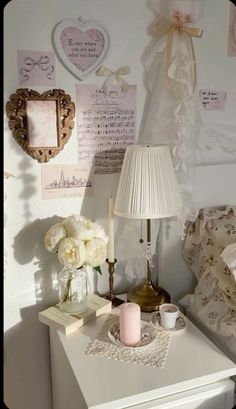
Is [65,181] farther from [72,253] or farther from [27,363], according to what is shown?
[27,363]

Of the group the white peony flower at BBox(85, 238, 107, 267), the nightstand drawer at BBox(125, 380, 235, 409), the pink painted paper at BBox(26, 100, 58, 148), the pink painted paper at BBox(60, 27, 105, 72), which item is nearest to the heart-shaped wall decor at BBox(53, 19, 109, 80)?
the pink painted paper at BBox(60, 27, 105, 72)

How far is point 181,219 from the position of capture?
4.65 ft

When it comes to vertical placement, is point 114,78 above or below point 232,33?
below

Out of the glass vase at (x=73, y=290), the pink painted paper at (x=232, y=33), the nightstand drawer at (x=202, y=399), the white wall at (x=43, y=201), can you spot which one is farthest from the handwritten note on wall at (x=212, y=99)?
the nightstand drawer at (x=202, y=399)

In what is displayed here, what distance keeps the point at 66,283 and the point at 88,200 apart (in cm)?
29

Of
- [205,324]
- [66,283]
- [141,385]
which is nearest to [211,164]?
[205,324]

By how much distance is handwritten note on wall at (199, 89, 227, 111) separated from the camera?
149 cm

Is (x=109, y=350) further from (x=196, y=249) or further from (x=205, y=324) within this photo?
(x=196, y=249)

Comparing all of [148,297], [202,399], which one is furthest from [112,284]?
[202,399]

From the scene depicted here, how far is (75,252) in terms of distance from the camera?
123cm

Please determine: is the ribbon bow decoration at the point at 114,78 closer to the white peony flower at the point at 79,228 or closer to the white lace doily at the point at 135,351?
the white peony flower at the point at 79,228

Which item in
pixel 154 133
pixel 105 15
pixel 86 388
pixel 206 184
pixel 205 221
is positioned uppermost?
pixel 105 15

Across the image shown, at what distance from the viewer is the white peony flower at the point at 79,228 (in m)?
1.26

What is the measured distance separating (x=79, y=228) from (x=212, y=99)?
2.25ft
